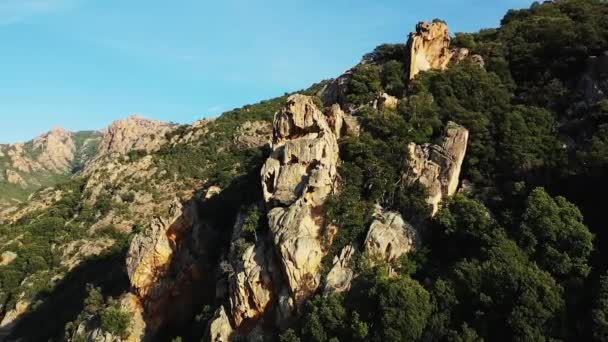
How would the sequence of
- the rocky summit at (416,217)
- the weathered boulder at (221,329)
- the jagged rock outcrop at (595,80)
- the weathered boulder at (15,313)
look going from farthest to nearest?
the weathered boulder at (15,313) < the jagged rock outcrop at (595,80) < the weathered boulder at (221,329) < the rocky summit at (416,217)

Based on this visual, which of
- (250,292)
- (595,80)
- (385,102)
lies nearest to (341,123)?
(385,102)

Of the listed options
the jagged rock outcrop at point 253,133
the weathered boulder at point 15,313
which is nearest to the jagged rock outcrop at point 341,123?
the jagged rock outcrop at point 253,133

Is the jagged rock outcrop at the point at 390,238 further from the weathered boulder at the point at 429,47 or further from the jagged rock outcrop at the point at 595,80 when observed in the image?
the weathered boulder at the point at 429,47

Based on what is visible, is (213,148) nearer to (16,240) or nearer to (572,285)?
(16,240)

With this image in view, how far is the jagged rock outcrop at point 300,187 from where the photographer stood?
39.2 metres

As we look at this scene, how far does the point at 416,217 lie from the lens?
41156 mm

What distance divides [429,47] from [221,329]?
3611 cm

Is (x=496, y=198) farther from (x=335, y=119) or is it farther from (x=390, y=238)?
(x=335, y=119)

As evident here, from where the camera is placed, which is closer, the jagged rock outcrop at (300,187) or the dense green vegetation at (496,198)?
the dense green vegetation at (496,198)

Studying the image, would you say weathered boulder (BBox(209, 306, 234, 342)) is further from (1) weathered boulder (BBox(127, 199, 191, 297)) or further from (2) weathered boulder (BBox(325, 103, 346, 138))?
(2) weathered boulder (BBox(325, 103, 346, 138))

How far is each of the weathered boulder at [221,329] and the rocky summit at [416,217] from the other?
4.9 inches

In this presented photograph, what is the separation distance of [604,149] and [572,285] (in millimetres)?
12139

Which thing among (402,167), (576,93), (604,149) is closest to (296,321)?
(402,167)

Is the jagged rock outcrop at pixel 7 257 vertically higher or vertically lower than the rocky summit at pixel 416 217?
higher
